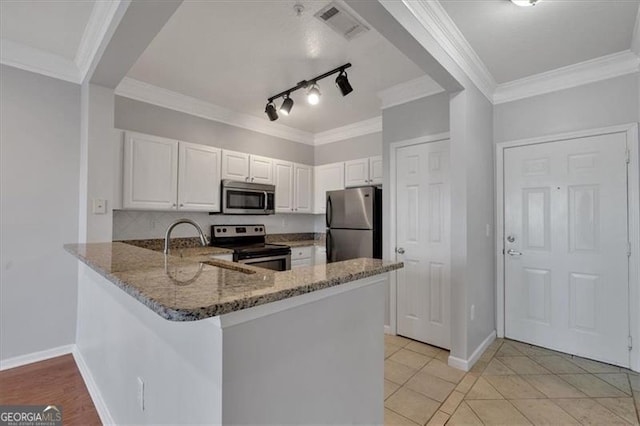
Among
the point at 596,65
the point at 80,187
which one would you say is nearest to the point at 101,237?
the point at 80,187

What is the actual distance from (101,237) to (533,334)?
13.1 ft

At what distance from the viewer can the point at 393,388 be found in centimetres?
→ 225

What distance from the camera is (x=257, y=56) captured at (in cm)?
255

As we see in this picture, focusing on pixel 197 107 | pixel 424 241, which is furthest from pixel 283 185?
pixel 424 241

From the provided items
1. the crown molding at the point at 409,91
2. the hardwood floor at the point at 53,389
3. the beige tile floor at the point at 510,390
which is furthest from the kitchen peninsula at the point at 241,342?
the crown molding at the point at 409,91

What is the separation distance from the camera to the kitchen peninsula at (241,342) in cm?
88

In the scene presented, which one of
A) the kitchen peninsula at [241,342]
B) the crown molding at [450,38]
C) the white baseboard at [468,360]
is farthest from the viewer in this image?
the white baseboard at [468,360]

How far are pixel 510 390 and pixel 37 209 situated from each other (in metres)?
3.93

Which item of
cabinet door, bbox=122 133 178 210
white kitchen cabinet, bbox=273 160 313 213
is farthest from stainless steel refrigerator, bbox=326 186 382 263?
cabinet door, bbox=122 133 178 210

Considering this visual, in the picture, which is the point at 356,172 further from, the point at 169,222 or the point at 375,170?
the point at 169,222

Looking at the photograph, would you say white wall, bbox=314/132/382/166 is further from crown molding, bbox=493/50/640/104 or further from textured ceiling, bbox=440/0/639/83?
textured ceiling, bbox=440/0/639/83

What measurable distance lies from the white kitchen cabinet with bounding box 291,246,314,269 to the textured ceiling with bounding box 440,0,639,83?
2.89m

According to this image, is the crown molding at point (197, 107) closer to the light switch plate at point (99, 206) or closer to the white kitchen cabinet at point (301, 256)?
the light switch plate at point (99, 206)

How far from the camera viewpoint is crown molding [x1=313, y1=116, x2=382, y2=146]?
163 inches
